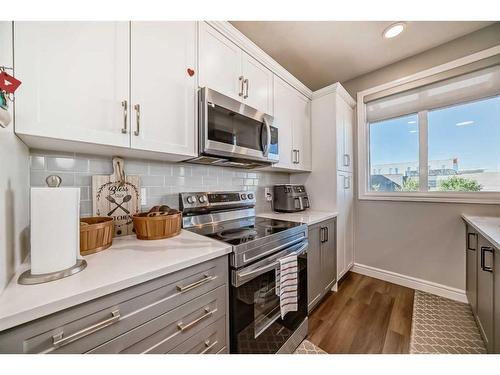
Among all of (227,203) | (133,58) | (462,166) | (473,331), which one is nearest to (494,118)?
(462,166)

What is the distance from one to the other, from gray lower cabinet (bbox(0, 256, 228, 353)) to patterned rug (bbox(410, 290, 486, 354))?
1.50 m

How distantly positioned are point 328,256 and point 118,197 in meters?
1.88

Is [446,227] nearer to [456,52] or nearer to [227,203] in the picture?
[456,52]

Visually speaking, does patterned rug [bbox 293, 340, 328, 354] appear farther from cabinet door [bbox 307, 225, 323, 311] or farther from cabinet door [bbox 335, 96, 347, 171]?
cabinet door [bbox 335, 96, 347, 171]

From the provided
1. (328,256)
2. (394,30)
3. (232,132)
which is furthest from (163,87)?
(394,30)

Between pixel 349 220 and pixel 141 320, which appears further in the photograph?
pixel 349 220

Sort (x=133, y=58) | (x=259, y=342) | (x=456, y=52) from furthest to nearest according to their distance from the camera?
(x=456, y=52) < (x=259, y=342) < (x=133, y=58)

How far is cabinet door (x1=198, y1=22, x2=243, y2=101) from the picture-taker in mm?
1239

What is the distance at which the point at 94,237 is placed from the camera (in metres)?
0.87

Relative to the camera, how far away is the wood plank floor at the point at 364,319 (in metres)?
1.38

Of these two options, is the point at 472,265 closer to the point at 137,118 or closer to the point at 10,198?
the point at 137,118

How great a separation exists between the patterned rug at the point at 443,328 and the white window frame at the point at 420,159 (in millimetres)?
1027

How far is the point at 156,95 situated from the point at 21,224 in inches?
31.6

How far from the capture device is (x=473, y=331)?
1.48 m
